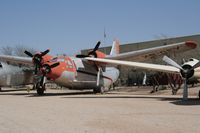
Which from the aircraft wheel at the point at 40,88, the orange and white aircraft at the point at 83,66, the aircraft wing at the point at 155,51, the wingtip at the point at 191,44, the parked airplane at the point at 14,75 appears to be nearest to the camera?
the wingtip at the point at 191,44

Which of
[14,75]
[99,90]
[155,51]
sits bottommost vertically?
[99,90]

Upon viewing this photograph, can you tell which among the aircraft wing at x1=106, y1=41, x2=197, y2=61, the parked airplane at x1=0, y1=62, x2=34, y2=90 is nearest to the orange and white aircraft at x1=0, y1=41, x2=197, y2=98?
the aircraft wing at x1=106, y1=41, x2=197, y2=61

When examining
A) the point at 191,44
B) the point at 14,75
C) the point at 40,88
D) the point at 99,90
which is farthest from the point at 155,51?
the point at 14,75

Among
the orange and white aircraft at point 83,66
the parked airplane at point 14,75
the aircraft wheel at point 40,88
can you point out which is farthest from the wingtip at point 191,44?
the parked airplane at point 14,75

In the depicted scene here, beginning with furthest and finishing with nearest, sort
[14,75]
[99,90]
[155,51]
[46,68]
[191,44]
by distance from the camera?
1. [14,75]
2. [99,90]
3. [155,51]
4. [46,68]
5. [191,44]

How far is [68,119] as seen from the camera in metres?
10.3

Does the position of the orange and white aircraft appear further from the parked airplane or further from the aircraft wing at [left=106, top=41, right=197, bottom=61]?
the parked airplane

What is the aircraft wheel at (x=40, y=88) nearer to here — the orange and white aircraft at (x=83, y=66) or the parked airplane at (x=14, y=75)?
the orange and white aircraft at (x=83, y=66)

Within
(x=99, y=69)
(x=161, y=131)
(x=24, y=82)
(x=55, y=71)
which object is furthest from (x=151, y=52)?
(x=24, y=82)

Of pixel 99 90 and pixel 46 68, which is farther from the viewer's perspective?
pixel 99 90

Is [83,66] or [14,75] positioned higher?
[83,66]

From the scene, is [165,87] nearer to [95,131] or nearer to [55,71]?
[55,71]

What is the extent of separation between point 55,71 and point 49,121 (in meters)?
16.7

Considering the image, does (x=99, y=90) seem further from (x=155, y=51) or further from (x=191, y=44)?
(x=191, y=44)
